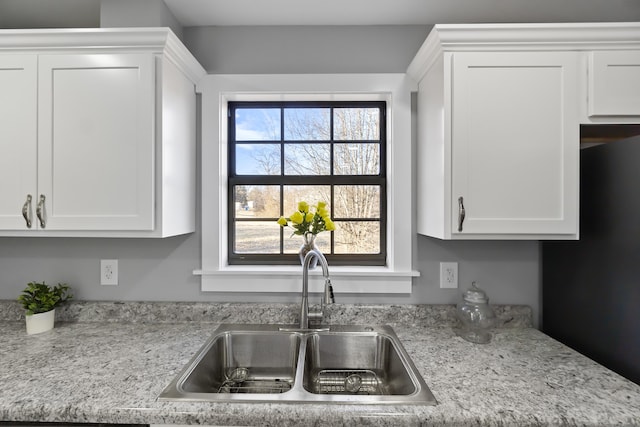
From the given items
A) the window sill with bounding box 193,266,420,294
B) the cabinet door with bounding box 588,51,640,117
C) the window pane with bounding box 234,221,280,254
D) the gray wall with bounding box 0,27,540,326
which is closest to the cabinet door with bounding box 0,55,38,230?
the gray wall with bounding box 0,27,540,326

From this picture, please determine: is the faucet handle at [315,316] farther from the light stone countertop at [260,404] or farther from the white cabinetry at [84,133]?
the white cabinetry at [84,133]

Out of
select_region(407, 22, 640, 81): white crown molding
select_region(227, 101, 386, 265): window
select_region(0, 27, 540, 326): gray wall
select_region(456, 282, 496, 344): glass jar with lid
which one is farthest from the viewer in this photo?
select_region(227, 101, 386, 265): window

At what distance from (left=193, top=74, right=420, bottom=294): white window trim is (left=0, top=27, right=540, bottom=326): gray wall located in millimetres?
54

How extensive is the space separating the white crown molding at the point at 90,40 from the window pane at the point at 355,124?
868 mm

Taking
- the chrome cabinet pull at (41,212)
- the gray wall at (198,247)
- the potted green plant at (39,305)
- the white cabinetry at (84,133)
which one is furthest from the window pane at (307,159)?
the potted green plant at (39,305)

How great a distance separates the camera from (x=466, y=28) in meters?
1.26

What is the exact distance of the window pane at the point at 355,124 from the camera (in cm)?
181

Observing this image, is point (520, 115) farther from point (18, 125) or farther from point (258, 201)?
point (18, 125)

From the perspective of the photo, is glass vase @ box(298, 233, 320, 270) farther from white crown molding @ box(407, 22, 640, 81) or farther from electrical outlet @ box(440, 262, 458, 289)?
white crown molding @ box(407, 22, 640, 81)

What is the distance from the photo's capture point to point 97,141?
1.33 metres

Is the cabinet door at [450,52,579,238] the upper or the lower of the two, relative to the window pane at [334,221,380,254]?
upper

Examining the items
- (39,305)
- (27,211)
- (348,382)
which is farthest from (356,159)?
(39,305)

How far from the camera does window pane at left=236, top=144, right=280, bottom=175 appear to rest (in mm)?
1833

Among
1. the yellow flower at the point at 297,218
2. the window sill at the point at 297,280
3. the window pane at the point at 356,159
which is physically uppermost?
the window pane at the point at 356,159
